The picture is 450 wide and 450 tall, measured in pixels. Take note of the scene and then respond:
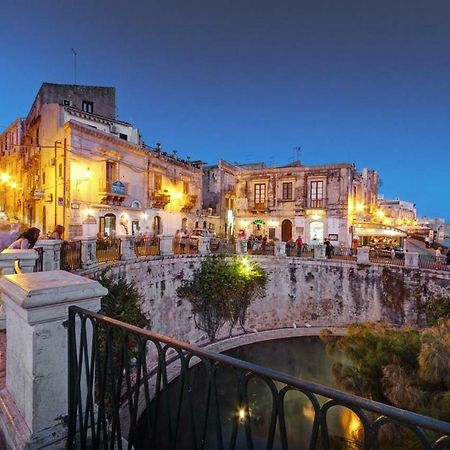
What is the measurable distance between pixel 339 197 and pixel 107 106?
66.2ft

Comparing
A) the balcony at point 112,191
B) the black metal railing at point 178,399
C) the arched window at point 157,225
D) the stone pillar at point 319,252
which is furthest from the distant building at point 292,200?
the black metal railing at point 178,399

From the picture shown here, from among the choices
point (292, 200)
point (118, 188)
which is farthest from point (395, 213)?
point (118, 188)

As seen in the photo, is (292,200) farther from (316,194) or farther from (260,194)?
(260,194)

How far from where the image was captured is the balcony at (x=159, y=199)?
73.7ft

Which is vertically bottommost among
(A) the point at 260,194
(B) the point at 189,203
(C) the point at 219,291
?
(C) the point at 219,291

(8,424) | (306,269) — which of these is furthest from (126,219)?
(8,424)

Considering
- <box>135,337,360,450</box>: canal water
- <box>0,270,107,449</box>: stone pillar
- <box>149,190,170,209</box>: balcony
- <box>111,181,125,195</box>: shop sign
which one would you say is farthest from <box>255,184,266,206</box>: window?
<box>0,270,107,449</box>: stone pillar

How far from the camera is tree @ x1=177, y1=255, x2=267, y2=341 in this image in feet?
53.1

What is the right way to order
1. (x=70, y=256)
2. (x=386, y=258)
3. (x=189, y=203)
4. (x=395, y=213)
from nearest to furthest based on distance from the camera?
(x=70, y=256) → (x=386, y=258) → (x=189, y=203) → (x=395, y=213)

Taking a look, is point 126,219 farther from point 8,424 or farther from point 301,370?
point 8,424

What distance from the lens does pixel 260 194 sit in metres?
28.6

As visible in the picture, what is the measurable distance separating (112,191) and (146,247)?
6281 mm

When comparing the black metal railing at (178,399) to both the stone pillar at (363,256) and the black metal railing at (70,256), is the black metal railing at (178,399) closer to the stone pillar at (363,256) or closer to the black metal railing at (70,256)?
the black metal railing at (70,256)

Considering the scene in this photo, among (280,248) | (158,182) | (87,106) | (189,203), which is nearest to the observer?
(280,248)
